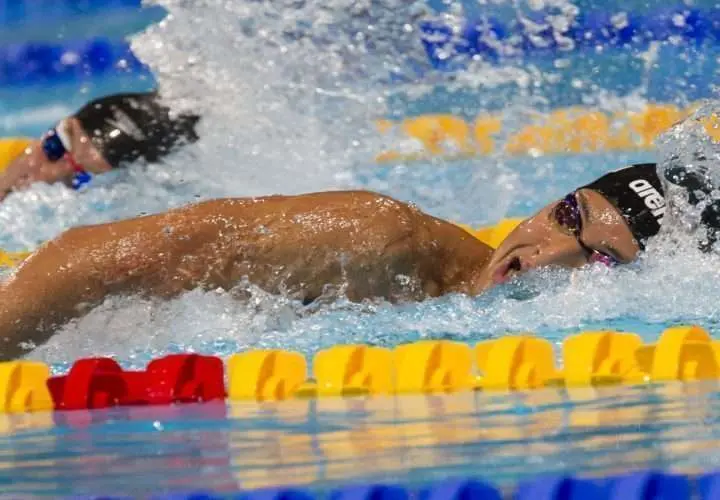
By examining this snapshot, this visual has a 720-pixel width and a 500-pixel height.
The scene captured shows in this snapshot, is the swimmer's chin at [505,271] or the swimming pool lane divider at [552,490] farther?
the swimmer's chin at [505,271]

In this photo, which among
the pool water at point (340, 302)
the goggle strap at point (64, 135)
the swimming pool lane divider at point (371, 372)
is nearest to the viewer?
the pool water at point (340, 302)

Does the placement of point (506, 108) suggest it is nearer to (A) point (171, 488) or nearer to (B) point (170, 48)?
(B) point (170, 48)

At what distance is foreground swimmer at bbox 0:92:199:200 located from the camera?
16.4 feet

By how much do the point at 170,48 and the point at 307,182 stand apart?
1.13 m

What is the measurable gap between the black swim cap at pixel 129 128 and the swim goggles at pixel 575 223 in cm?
223

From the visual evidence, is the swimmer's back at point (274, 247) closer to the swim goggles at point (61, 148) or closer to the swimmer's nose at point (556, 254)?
the swimmer's nose at point (556, 254)

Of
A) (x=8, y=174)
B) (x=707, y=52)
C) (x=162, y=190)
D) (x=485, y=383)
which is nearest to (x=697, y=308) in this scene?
(x=485, y=383)

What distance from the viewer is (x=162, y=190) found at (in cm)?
509

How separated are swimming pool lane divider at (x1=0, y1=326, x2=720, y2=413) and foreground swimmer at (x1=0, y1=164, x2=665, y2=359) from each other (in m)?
0.33

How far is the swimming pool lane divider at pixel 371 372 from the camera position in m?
Result: 2.68

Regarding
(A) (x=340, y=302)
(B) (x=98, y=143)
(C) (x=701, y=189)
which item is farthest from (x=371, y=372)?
(B) (x=98, y=143)

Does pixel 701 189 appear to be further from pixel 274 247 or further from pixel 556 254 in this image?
pixel 274 247

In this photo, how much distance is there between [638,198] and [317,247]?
2.65ft

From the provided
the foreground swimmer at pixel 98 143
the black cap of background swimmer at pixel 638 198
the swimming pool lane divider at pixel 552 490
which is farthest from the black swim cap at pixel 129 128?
the swimming pool lane divider at pixel 552 490
